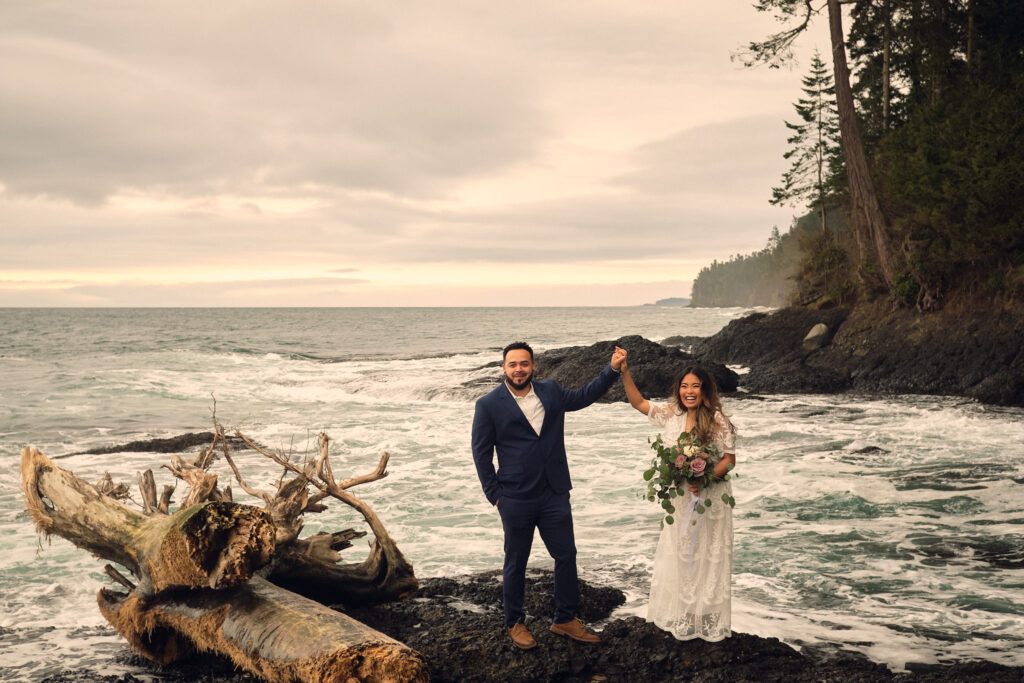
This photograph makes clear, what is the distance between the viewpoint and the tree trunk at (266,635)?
4.16m

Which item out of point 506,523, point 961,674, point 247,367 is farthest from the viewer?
point 247,367

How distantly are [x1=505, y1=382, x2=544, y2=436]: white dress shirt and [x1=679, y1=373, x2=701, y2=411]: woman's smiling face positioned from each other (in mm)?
941

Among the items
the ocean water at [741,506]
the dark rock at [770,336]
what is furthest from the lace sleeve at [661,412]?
the dark rock at [770,336]

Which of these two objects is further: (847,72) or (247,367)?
(247,367)

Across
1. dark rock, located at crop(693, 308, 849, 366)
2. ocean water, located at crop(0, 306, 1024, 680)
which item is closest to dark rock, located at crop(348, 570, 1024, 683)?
ocean water, located at crop(0, 306, 1024, 680)

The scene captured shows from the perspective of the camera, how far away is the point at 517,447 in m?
4.77

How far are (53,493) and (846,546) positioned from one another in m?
7.16

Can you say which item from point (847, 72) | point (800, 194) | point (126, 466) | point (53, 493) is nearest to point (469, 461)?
point (126, 466)

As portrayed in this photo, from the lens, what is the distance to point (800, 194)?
45.3m

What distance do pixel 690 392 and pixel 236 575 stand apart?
3009 millimetres

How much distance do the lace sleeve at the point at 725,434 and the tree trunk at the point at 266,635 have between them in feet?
7.44

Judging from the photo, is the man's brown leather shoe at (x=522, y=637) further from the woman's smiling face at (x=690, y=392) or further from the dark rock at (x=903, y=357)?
the dark rock at (x=903, y=357)

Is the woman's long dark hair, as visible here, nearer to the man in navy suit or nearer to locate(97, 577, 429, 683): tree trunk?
the man in navy suit

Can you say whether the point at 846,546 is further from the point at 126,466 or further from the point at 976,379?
the point at 976,379
